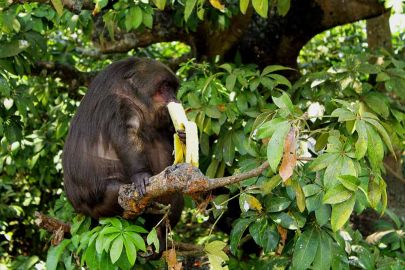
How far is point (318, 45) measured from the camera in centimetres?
611

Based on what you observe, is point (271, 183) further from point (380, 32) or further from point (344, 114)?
point (380, 32)

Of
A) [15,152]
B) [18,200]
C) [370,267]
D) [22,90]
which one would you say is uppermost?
[22,90]

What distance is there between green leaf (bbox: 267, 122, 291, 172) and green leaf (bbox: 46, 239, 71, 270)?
131 cm

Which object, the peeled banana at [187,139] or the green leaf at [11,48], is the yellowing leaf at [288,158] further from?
the green leaf at [11,48]

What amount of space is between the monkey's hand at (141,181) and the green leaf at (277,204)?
56cm

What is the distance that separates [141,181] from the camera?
2.88m

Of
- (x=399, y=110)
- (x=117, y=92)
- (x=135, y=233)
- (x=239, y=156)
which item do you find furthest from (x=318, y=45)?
(x=135, y=233)

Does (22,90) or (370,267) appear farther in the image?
(22,90)

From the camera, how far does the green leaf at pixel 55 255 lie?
122 inches

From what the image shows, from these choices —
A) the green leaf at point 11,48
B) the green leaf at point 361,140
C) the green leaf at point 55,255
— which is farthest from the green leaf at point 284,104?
the green leaf at point 11,48

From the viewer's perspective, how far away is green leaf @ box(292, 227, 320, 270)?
2.97 metres

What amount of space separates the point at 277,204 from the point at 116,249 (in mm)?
791

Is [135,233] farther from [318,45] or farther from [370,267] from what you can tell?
[318,45]

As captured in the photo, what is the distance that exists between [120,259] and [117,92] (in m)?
0.92
